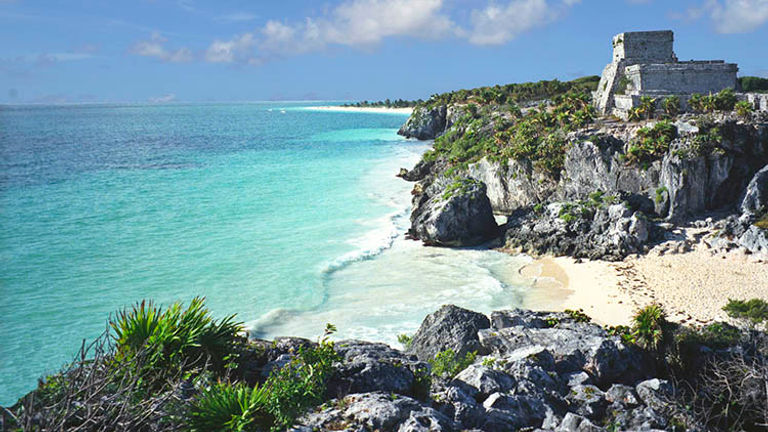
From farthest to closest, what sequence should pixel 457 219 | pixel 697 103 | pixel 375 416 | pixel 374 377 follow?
pixel 697 103 → pixel 457 219 → pixel 374 377 → pixel 375 416

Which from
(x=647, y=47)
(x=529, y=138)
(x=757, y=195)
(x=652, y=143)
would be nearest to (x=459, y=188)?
(x=529, y=138)

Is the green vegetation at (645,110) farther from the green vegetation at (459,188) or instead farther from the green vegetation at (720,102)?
the green vegetation at (459,188)

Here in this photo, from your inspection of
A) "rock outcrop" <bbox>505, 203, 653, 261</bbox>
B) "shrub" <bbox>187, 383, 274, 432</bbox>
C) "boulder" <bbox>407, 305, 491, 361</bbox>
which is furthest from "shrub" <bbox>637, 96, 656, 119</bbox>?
"shrub" <bbox>187, 383, 274, 432</bbox>

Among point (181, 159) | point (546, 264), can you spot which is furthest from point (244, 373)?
point (181, 159)

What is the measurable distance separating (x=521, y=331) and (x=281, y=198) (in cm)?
3247

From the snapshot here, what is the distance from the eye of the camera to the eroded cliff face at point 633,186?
1025 inches

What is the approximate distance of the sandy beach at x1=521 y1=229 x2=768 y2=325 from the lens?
19281mm

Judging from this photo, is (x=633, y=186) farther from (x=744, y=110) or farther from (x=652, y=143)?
(x=744, y=110)

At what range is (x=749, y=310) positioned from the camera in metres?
17.9

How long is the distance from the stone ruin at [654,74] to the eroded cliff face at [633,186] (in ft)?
25.2

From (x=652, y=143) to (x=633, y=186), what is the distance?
268 centimetres

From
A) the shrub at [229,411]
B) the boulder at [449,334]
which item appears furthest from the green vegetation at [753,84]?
the shrub at [229,411]

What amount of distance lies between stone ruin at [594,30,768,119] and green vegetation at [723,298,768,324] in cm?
2083

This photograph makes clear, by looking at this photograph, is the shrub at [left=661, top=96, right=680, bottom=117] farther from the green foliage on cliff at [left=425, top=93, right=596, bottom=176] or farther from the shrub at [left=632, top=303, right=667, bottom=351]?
the shrub at [left=632, top=303, right=667, bottom=351]
